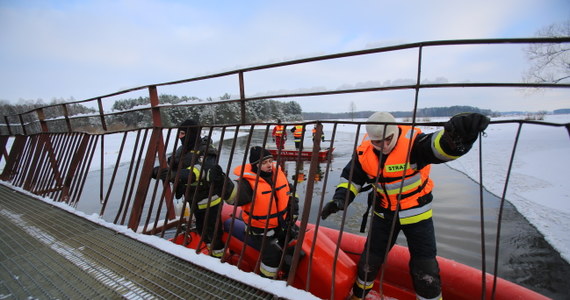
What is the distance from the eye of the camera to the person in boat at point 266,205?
2385 mm

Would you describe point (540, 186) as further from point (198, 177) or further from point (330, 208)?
point (198, 177)

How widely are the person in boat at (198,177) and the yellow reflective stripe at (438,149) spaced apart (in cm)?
167

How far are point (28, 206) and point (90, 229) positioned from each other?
1.77 metres

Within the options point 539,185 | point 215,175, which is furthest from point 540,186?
point 215,175

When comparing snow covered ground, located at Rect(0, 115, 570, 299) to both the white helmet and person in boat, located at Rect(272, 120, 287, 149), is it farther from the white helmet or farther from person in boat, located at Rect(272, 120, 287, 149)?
person in boat, located at Rect(272, 120, 287, 149)

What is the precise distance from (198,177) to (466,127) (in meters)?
2.38

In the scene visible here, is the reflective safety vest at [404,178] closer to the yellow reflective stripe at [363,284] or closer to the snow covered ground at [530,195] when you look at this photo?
the snow covered ground at [530,195]

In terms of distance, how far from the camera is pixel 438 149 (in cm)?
169

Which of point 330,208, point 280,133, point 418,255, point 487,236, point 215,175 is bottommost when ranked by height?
point 487,236

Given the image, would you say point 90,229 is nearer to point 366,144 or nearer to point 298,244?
point 298,244

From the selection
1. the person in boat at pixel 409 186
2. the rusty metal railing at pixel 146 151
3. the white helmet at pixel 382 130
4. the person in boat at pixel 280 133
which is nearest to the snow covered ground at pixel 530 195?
the rusty metal railing at pixel 146 151

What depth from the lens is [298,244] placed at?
2002 mm

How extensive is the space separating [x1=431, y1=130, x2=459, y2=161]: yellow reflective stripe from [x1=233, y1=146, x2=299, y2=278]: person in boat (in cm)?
122

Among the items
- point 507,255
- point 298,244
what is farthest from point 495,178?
point 298,244
